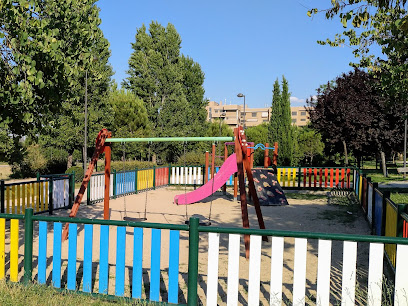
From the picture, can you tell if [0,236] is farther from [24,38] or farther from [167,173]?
[167,173]

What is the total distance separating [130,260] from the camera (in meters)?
6.62

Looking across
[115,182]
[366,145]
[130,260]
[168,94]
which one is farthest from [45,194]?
[168,94]

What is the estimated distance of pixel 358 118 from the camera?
27141 millimetres

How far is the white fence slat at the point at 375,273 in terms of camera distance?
141 inches

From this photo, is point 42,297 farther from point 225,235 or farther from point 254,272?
point 225,235

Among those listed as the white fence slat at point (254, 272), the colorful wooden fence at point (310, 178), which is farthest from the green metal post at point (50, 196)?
the colorful wooden fence at point (310, 178)

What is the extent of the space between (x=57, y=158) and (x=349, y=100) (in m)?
22.9

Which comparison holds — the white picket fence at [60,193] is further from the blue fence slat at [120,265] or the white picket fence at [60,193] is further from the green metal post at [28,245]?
the blue fence slat at [120,265]

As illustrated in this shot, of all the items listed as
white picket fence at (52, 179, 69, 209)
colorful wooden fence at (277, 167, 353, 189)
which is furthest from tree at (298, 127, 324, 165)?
white picket fence at (52, 179, 69, 209)

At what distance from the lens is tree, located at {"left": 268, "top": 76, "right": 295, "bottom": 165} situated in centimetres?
3981

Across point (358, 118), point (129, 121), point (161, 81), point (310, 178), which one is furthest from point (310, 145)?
point (310, 178)

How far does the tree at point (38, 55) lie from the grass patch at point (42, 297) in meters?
2.96

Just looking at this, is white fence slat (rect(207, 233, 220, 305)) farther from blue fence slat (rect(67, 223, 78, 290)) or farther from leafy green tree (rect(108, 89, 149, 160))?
leafy green tree (rect(108, 89, 149, 160))

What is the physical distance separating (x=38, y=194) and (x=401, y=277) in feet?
32.4
